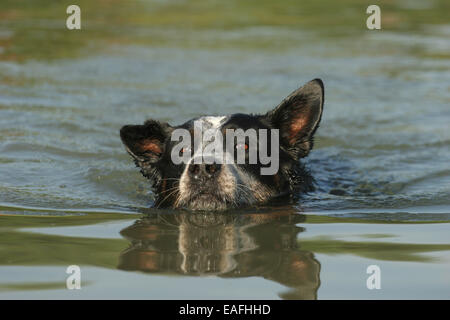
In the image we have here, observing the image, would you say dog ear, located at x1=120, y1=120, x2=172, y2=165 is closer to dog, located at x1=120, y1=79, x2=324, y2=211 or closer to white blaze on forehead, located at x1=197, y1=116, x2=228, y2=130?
dog, located at x1=120, y1=79, x2=324, y2=211

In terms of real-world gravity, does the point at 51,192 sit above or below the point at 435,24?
below

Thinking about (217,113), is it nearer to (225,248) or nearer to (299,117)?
(299,117)

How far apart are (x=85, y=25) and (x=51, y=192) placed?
36.3 ft

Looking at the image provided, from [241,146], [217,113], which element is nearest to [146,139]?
[241,146]

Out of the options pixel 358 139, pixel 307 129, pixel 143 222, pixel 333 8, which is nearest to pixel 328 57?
pixel 358 139

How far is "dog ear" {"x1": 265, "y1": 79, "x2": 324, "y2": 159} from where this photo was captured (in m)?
6.83

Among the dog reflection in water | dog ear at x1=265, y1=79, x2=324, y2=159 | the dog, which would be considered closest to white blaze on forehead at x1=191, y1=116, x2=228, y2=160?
the dog

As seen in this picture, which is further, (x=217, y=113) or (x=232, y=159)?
(x=217, y=113)

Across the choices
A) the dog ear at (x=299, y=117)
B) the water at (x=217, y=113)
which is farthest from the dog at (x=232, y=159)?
the water at (x=217, y=113)

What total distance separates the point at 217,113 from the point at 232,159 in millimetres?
4646

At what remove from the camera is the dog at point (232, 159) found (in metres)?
6.24

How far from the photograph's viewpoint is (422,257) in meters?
4.95

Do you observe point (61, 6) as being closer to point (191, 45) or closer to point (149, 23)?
point (149, 23)

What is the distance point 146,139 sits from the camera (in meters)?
7.31
